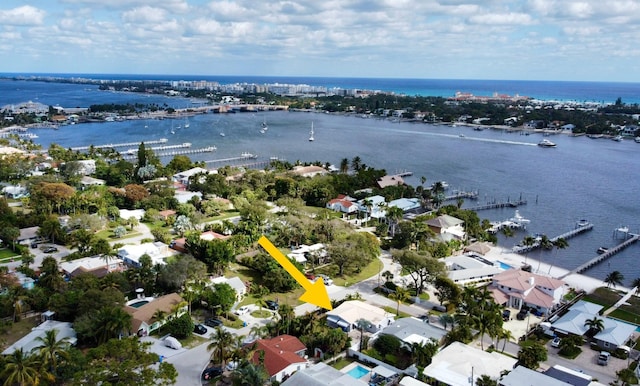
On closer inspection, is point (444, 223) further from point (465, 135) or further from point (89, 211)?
point (465, 135)

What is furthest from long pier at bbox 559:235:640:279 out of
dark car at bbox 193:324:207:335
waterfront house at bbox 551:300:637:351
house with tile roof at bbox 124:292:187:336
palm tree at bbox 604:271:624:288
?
house with tile roof at bbox 124:292:187:336

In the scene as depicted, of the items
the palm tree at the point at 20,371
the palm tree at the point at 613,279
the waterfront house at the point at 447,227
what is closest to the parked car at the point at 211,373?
the palm tree at the point at 20,371

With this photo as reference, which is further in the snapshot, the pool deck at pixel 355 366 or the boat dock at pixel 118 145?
the boat dock at pixel 118 145

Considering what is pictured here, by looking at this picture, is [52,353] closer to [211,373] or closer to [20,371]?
[20,371]

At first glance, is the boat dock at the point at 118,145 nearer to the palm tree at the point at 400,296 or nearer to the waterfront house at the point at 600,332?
the palm tree at the point at 400,296

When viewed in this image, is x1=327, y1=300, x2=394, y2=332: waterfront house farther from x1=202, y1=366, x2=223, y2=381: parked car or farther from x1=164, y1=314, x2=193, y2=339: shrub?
x1=164, y1=314, x2=193, y2=339: shrub

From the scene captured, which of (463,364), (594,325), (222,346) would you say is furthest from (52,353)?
(594,325)
